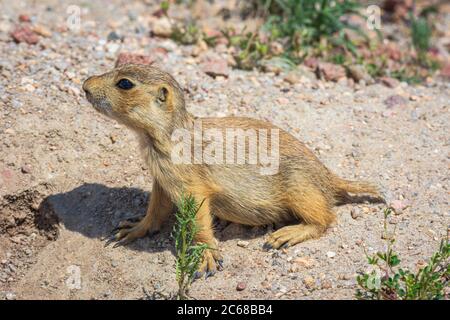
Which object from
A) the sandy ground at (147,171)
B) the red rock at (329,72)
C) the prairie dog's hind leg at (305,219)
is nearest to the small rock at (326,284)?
the sandy ground at (147,171)

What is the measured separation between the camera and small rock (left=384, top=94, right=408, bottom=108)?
7.66m

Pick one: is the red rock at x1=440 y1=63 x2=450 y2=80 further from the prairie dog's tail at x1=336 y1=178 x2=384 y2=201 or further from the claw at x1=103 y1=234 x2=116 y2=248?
the claw at x1=103 y1=234 x2=116 y2=248

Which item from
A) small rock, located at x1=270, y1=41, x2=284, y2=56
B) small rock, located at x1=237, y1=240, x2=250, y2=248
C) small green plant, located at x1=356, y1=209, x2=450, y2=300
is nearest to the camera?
small green plant, located at x1=356, y1=209, x2=450, y2=300

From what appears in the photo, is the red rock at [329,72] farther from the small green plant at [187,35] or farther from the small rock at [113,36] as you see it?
the small rock at [113,36]

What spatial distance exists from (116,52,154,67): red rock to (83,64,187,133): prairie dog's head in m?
1.94

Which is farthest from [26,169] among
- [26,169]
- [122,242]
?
[122,242]

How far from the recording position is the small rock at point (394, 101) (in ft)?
25.1

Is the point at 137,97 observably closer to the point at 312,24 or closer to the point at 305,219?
the point at 305,219

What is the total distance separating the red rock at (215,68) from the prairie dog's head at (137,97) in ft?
7.09

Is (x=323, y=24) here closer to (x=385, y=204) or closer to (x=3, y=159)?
(x=385, y=204)

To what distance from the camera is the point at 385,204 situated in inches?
245

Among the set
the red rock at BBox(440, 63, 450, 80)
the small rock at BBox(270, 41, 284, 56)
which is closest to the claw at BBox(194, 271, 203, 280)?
the small rock at BBox(270, 41, 284, 56)

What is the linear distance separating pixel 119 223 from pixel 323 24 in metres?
4.22

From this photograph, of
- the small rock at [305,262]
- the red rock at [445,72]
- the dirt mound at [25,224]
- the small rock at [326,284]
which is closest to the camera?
the small rock at [326,284]
